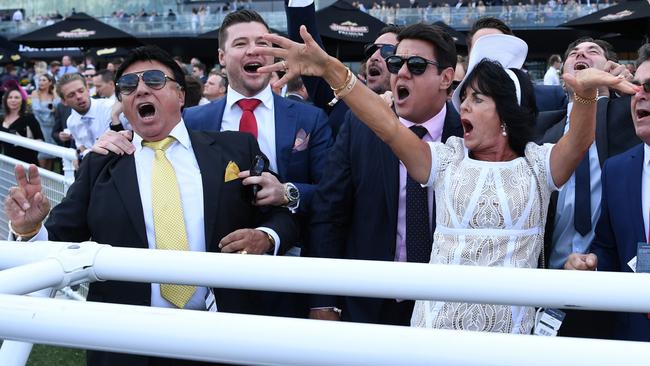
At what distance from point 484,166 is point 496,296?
1629 mm

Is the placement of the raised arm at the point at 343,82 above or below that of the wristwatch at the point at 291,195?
above

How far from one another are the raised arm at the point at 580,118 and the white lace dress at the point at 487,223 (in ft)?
0.18

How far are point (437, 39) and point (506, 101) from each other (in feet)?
1.85

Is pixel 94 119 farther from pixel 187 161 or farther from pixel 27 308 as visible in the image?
pixel 27 308

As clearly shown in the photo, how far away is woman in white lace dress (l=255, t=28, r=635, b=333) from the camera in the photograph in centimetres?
279

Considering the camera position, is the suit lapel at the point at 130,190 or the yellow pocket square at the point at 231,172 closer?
the suit lapel at the point at 130,190

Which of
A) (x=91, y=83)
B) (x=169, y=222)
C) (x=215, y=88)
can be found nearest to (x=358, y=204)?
(x=169, y=222)

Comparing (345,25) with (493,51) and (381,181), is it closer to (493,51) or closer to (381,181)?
(381,181)

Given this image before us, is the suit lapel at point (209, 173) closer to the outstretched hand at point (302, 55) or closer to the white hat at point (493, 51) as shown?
the outstretched hand at point (302, 55)

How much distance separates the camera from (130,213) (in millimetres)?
3059

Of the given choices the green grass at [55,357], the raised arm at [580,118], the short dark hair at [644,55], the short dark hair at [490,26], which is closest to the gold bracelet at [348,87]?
the raised arm at [580,118]

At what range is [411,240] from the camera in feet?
10.8

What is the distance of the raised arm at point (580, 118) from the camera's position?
2709 mm

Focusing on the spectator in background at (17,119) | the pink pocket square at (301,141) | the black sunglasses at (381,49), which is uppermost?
the black sunglasses at (381,49)
